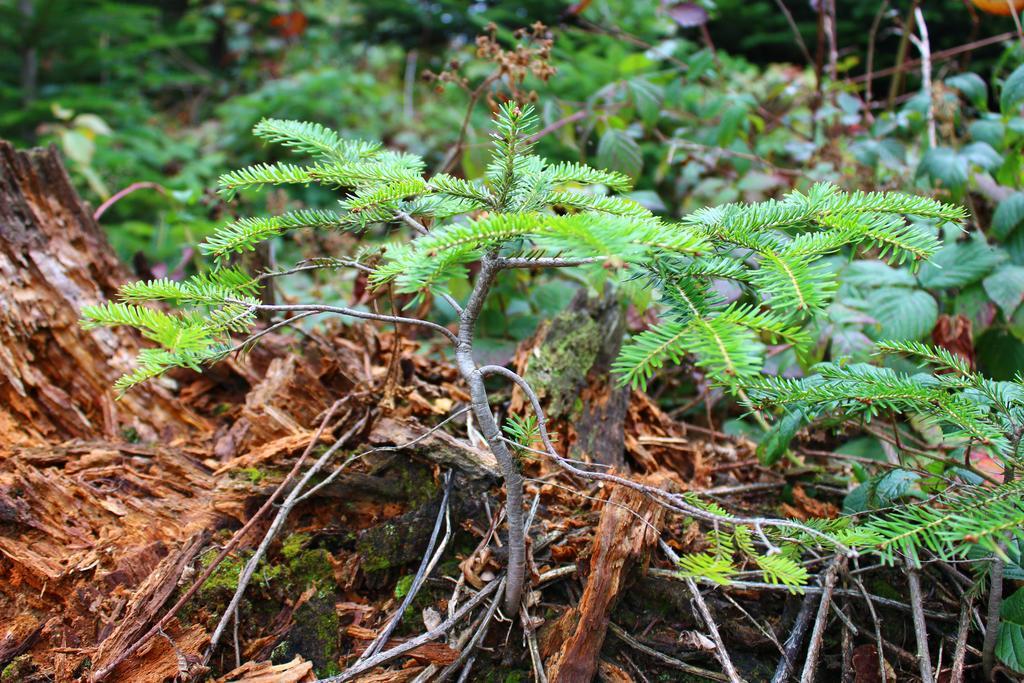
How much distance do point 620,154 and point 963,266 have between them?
41.1 inches

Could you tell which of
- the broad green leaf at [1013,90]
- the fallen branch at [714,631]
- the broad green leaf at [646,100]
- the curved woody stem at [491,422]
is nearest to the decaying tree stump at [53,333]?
the curved woody stem at [491,422]

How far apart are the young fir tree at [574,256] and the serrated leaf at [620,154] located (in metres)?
1.12

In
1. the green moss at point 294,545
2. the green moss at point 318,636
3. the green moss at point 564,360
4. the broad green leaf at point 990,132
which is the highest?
the broad green leaf at point 990,132

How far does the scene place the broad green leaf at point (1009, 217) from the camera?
187 centimetres

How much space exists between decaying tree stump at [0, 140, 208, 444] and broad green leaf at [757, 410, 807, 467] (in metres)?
1.46

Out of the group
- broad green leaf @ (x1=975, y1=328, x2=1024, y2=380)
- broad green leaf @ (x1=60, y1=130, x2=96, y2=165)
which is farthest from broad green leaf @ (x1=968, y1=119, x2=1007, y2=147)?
broad green leaf @ (x1=60, y1=130, x2=96, y2=165)

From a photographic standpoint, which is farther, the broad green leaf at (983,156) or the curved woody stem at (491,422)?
the broad green leaf at (983,156)

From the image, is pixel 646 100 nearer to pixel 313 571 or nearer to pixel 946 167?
pixel 946 167

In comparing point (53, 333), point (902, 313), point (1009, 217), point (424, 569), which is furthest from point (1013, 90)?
point (53, 333)

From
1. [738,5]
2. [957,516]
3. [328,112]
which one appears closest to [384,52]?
[328,112]

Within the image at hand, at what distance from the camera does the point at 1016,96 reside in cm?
185

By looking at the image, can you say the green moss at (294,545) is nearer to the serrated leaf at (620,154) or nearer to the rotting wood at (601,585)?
the rotting wood at (601,585)

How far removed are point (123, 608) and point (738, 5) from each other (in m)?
5.11

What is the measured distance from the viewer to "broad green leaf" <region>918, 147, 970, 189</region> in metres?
1.93
